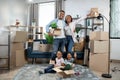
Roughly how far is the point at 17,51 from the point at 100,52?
Answer: 2.24 meters

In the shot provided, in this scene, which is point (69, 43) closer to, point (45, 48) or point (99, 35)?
point (99, 35)

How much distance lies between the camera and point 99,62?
458 cm

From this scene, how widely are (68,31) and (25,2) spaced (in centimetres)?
260

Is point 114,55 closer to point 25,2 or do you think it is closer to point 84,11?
point 84,11

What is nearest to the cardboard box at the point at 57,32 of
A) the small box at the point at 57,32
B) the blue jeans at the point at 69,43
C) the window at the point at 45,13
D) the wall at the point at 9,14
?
the small box at the point at 57,32

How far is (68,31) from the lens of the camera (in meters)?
4.57

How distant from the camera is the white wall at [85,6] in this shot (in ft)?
20.8

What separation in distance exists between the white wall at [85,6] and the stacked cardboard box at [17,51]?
234 centimetres

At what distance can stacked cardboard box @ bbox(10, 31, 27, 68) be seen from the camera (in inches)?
201

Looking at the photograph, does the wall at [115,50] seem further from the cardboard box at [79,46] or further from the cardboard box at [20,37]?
the cardboard box at [20,37]

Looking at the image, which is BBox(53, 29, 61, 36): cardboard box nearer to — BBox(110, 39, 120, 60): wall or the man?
the man

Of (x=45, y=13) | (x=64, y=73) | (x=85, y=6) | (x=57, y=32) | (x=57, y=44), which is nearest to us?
(x=64, y=73)

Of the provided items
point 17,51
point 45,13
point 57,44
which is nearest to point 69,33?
point 57,44

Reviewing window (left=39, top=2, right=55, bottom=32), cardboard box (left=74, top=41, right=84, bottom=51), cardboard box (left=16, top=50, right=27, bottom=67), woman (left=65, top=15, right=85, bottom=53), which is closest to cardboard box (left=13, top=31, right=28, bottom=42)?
cardboard box (left=16, top=50, right=27, bottom=67)
